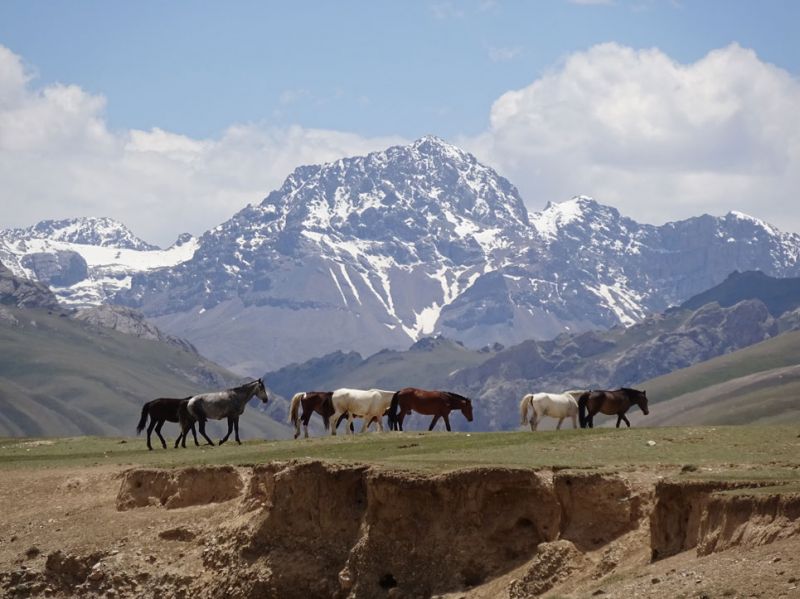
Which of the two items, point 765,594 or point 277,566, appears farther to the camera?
point 277,566

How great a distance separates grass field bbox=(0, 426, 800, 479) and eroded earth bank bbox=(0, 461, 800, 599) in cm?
173

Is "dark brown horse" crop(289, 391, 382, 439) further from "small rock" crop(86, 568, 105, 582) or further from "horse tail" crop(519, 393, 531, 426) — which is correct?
"small rock" crop(86, 568, 105, 582)

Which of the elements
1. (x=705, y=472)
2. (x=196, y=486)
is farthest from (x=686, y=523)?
(x=196, y=486)

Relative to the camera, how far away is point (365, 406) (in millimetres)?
69812

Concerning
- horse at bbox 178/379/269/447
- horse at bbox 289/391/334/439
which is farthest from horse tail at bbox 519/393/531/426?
horse at bbox 178/379/269/447

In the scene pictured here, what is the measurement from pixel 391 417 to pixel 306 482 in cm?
2180

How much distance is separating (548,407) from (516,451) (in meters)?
14.2

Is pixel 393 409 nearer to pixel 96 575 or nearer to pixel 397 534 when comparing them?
pixel 96 575

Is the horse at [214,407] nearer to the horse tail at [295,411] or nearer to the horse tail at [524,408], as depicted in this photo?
the horse tail at [295,411]

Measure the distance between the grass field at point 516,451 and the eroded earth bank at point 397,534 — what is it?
1.73 m

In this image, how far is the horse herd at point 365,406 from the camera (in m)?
66.6

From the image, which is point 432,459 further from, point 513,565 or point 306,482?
point 513,565

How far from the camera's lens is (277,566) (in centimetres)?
4800

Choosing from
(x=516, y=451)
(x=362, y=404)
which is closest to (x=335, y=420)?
(x=362, y=404)
